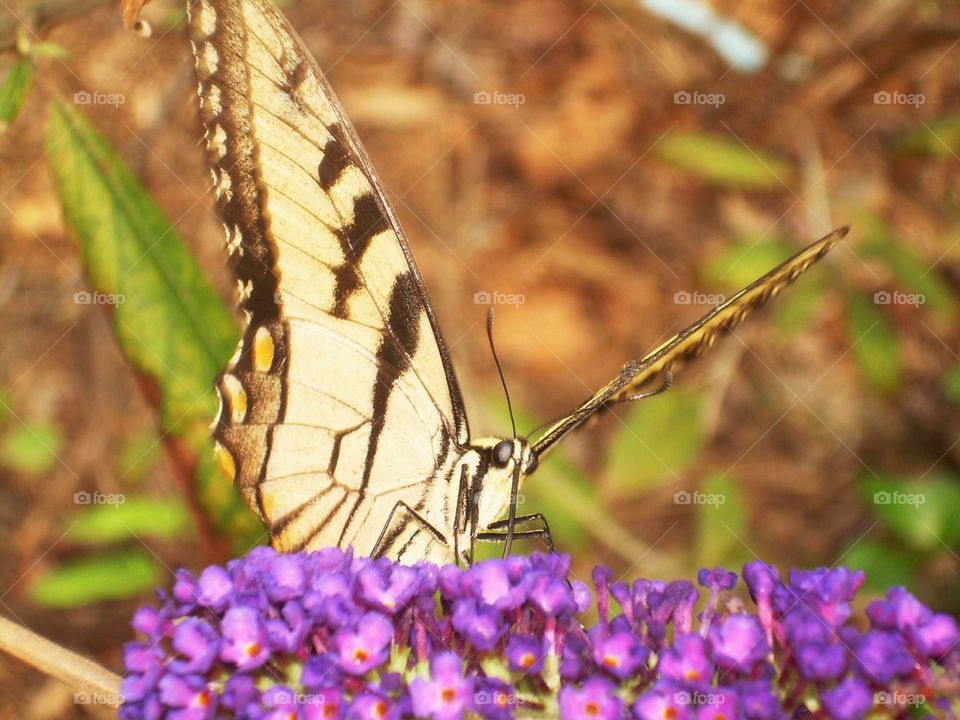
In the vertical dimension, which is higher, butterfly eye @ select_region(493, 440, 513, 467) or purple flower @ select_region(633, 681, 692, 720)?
butterfly eye @ select_region(493, 440, 513, 467)

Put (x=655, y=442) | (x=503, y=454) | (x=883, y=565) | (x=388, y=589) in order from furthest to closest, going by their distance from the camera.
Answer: (x=655, y=442), (x=883, y=565), (x=503, y=454), (x=388, y=589)

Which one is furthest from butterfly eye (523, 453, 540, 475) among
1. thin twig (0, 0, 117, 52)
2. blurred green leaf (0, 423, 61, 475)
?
blurred green leaf (0, 423, 61, 475)

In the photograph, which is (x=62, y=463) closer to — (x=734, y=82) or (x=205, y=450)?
(x=205, y=450)

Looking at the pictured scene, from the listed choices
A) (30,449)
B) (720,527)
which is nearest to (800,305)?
(720,527)

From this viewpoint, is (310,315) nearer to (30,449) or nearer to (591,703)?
→ (591,703)

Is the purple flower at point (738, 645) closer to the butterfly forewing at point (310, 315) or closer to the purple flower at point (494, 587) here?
the purple flower at point (494, 587)

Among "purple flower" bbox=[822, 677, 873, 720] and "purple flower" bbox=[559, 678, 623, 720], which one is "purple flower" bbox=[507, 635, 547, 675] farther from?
"purple flower" bbox=[822, 677, 873, 720]
